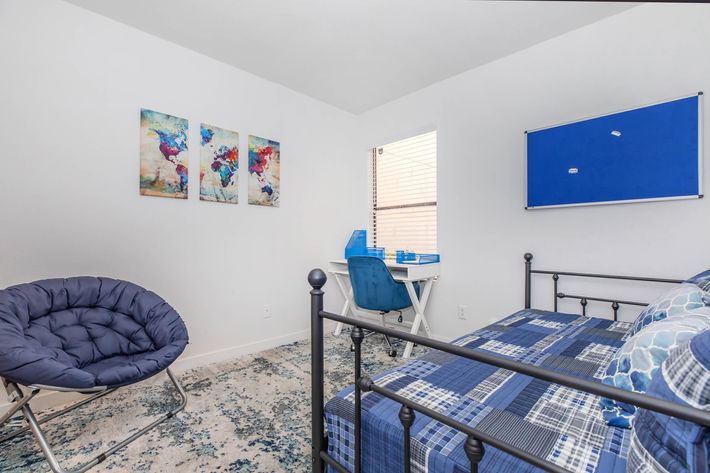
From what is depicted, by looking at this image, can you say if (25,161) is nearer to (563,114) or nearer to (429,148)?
(429,148)

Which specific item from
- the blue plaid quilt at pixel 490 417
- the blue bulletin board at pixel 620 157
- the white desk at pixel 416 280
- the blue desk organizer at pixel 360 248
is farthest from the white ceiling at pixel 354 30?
the blue plaid quilt at pixel 490 417

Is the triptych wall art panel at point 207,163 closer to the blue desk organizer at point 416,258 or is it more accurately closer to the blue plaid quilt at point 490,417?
the blue desk organizer at point 416,258

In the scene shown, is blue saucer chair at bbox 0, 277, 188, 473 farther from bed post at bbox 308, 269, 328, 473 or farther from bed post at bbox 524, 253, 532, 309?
bed post at bbox 524, 253, 532, 309

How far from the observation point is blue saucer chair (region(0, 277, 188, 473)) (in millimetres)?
1431

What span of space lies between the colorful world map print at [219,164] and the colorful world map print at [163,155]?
144mm

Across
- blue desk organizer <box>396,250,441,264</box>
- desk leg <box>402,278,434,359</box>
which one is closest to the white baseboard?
desk leg <box>402,278,434,359</box>

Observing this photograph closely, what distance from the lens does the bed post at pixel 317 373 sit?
1.17m

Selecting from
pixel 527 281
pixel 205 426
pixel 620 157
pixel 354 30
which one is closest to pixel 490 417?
pixel 205 426

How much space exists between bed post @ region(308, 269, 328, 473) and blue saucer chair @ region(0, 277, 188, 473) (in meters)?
1.05

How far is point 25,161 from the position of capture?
1979 millimetres

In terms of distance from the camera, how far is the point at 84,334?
6.17 feet

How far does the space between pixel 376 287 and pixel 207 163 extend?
69.0 inches

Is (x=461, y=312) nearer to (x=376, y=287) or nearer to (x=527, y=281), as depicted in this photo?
(x=527, y=281)

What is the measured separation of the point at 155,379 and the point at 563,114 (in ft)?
11.7
